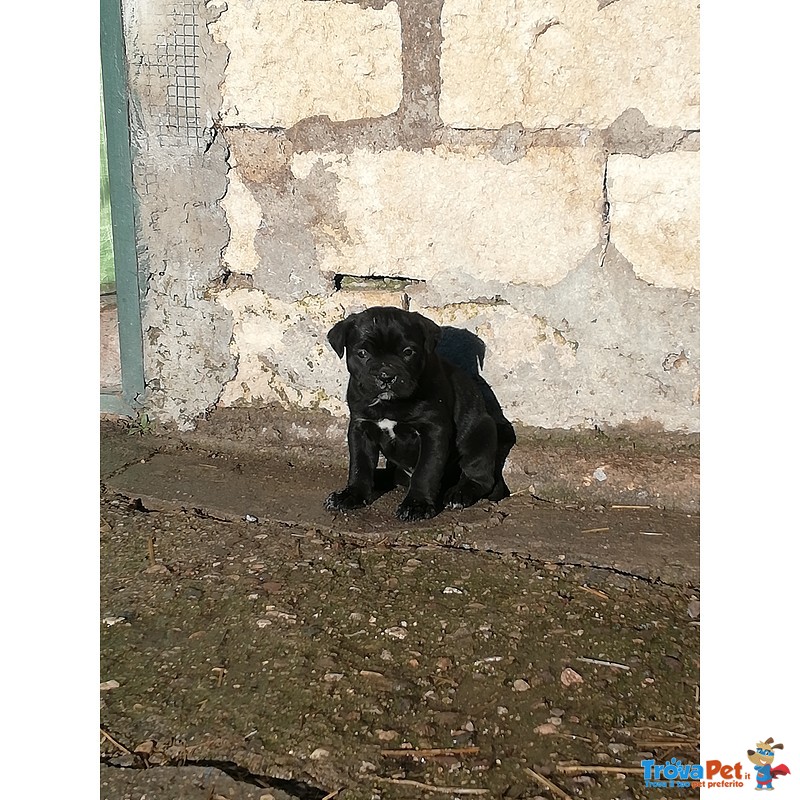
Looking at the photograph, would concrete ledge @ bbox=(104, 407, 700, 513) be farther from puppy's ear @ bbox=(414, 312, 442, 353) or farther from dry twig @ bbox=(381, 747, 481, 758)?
dry twig @ bbox=(381, 747, 481, 758)

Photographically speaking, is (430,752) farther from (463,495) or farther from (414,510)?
(463,495)

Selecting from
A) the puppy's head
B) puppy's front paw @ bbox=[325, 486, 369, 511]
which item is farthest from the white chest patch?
puppy's front paw @ bbox=[325, 486, 369, 511]

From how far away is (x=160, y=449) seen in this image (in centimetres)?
390

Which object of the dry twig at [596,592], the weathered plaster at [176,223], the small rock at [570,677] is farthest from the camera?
the weathered plaster at [176,223]

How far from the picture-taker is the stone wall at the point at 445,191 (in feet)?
10.6

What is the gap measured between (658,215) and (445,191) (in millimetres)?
820

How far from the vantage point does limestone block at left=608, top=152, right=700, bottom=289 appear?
3.21 meters

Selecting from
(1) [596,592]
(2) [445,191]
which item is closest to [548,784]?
(1) [596,592]

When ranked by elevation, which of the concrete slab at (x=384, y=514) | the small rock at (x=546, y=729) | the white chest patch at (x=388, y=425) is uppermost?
the white chest patch at (x=388, y=425)

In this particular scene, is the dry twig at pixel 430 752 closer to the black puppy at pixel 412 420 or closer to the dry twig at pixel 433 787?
the dry twig at pixel 433 787

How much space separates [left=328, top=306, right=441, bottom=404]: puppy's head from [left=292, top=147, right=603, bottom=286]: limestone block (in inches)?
18.1

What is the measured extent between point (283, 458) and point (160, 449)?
1.85ft

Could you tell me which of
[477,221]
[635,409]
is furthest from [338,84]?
[635,409]
